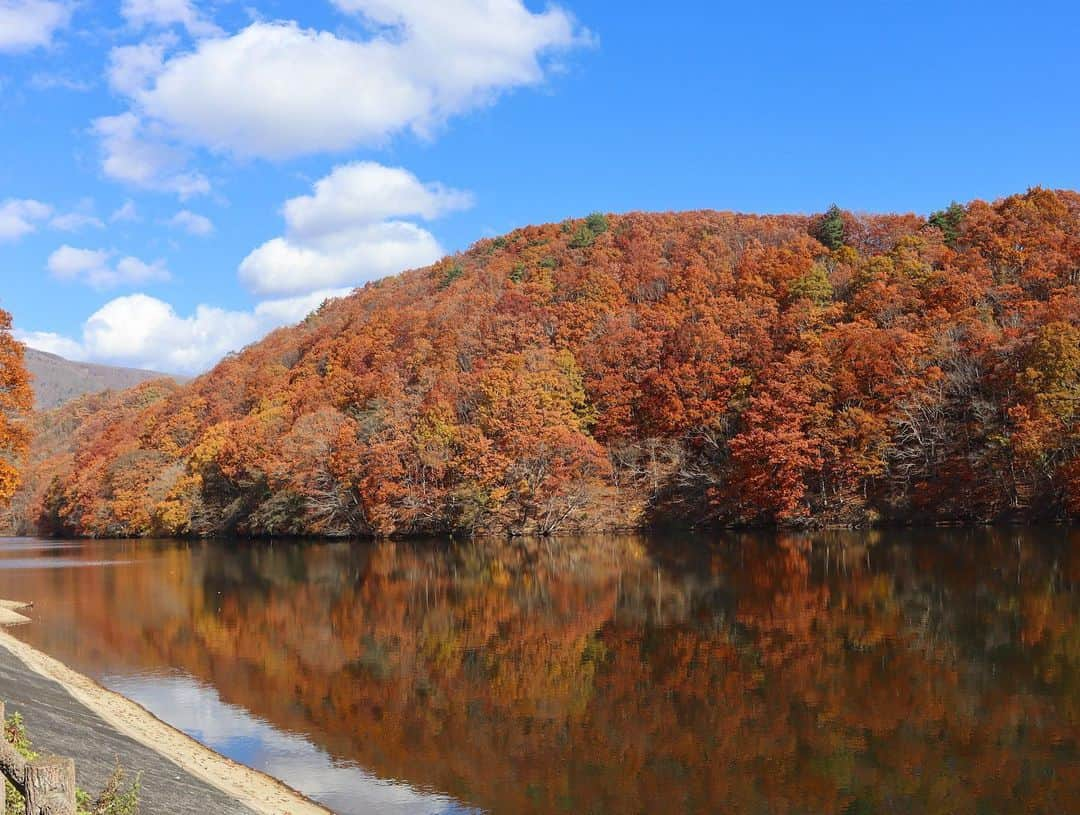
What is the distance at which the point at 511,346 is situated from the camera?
289 feet

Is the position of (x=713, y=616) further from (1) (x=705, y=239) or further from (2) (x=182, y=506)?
(1) (x=705, y=239)

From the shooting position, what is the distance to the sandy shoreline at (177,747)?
14094 millimetres

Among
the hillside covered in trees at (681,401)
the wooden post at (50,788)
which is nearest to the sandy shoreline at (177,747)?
the wooden post at (50,788)

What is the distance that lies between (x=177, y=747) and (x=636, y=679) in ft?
33.5

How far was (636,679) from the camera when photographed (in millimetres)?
21938

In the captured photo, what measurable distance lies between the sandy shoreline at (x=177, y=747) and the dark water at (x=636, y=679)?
0.59 metres

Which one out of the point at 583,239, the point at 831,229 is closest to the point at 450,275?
the point at 583,239

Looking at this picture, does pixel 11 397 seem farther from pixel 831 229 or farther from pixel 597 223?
pixel 597 223

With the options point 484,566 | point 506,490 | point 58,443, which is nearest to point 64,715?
point 484,566

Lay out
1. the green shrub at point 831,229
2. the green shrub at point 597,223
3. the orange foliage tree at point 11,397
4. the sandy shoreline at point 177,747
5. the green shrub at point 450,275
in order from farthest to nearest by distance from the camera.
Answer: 1. the green shrub at point 450,275
2. the green shrub at point 597,223
3. the green shrub at point 831,229
4. the orange foliage tree at point 11,397
5. the sandy shoreline at point 177,747

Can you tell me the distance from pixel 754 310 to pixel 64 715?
229 ft

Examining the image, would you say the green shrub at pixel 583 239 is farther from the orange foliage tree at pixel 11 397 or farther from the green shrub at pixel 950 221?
the orange foliage tree at pixel 11 397

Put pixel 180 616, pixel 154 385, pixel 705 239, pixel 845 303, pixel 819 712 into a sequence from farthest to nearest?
pixel 154 385 < pixel 705 239 < pixel 845 303 < pixel 180 616 < pixel 819 712

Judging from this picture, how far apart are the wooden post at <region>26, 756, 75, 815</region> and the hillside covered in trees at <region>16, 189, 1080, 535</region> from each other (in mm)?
56873
